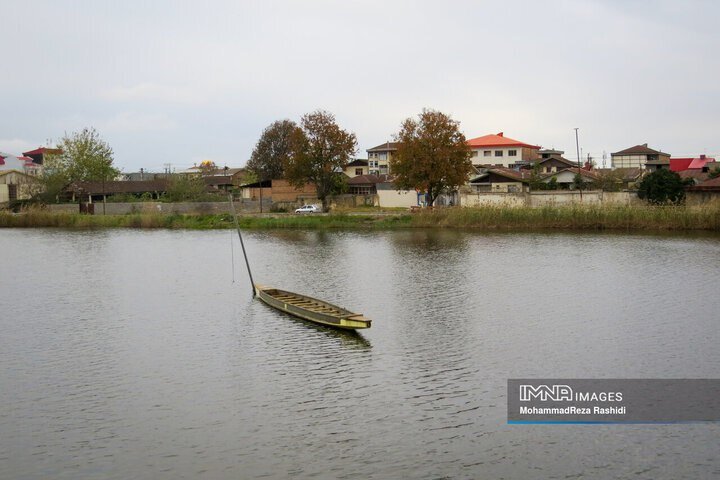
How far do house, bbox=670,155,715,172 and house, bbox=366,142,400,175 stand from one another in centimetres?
4167

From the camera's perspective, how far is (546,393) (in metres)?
19.2

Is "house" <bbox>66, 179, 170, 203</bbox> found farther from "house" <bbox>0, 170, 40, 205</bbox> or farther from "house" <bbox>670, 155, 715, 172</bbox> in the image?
"house" <bbox>670, 155, 715, 172</bbox>

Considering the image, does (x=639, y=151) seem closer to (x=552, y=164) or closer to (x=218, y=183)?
(x=552, y=164)

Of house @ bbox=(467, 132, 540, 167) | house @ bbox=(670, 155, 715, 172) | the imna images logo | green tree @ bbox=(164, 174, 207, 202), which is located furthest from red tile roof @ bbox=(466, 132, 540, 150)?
the imna images logo

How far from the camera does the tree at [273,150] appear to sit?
348 feet

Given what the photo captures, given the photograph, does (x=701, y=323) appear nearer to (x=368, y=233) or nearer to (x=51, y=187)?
(x=368, y=233)

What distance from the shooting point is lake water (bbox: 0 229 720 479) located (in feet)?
48.9

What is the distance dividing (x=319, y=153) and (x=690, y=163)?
52.8 meters

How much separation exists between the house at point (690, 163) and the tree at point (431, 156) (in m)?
36.3

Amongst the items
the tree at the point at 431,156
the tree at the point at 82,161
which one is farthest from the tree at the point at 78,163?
the tree at the point at 431,156

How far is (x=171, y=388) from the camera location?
1959 centimetres

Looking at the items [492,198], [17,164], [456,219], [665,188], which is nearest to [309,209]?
[492,198]

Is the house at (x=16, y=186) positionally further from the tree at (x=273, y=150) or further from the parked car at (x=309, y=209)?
the parked car at (x=309, y=209)

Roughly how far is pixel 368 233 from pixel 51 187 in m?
49.0
